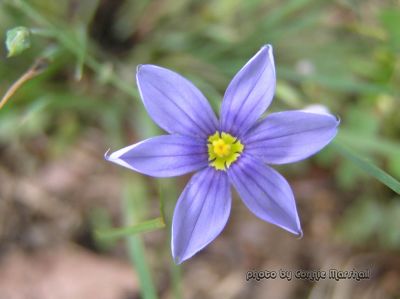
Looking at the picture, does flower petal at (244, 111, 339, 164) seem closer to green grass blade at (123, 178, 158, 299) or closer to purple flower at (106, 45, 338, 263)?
purple flower at (106, 45, 338, 263)

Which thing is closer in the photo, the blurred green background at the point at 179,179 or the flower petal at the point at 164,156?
the flower petal at the point at 164,156

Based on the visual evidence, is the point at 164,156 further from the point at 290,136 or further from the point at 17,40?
the point at 17,40

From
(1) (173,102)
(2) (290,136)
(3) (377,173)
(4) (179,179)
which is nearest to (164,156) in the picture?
(1) (173,102)

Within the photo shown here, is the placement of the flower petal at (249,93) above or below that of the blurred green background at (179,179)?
above

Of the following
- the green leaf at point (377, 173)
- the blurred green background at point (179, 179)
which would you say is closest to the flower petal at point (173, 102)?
the green leaf at point (377, 173)

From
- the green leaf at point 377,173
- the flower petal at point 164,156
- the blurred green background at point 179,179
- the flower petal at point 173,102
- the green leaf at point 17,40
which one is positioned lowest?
the blurred green background at point 179,179

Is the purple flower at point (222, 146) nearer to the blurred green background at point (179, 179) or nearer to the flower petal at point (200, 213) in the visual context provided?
the flower petal at point (200, 213)
